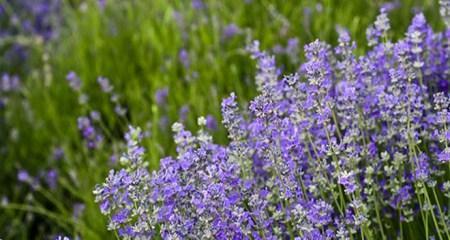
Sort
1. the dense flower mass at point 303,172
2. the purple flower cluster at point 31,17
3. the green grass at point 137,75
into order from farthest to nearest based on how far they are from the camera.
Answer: the purple flower cluster at point 31,17, the green grass at point 137,75, the dense flower mass at point 303,172

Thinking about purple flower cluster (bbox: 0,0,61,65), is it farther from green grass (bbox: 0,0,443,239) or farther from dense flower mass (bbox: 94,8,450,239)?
dense flower mass (bbox: 94,8,450,239)

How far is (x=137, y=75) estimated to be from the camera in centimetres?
391

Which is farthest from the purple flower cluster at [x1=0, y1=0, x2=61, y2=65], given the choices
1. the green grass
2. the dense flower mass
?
the dense flower mass

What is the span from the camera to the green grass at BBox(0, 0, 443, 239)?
3.30m

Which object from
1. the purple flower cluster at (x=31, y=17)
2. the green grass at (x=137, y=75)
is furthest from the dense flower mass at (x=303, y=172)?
the purple flower cluster at (x=31, y=17)

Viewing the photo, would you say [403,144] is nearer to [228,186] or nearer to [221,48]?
[228,186]

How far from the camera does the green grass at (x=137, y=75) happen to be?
3.30 meters

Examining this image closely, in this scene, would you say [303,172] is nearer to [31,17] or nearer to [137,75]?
[137,75]

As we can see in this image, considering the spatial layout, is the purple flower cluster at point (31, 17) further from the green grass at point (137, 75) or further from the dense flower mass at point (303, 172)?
the dense flower mass at point (303, 172)

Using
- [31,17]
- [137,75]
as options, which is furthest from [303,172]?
[31,17]

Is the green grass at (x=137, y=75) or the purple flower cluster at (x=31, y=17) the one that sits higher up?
the purple flower cluster at (x=31, y=17)

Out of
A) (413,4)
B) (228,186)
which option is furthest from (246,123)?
(413,4)

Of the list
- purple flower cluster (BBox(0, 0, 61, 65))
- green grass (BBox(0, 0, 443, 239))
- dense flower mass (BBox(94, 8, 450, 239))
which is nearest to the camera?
dense flower mass (BBox(94, 8, 450, 239))

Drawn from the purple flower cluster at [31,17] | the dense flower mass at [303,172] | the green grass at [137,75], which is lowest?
the dense flower mass at [303,172]
